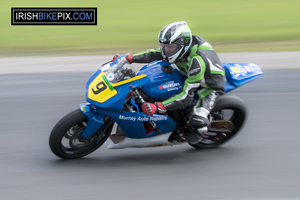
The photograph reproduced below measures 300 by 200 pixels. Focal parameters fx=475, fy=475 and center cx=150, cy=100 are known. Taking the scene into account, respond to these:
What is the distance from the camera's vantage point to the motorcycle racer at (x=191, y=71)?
4.98m

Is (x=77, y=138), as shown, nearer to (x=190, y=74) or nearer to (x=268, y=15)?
(x=190, y=74)

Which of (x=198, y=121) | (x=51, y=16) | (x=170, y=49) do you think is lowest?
(x=198, y=121)

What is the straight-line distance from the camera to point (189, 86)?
5070mm

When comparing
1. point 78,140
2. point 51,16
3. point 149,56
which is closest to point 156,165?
point 78,140

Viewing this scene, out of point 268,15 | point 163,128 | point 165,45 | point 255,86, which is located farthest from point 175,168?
point 268,15

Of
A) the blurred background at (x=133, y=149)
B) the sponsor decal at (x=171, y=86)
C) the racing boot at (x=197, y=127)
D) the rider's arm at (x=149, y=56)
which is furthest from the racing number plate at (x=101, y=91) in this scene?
the racing boot at (x=197, y=127)

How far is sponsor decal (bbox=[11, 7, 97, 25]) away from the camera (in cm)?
1544

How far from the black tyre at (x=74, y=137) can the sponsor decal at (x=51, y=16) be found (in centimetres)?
1041

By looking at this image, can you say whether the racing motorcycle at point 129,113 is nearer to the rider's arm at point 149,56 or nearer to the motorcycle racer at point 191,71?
the motorcycle racer at point 191,71

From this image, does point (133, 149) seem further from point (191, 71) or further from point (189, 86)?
point (191, 71)

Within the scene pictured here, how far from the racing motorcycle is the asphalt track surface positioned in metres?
0.26

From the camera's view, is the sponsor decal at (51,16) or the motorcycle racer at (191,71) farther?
the sponsor decal at (51,16)

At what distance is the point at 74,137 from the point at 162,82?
115 centimetres

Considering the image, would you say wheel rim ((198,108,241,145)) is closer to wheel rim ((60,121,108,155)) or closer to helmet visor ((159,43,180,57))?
helmet visor ((159,43,180,57))
